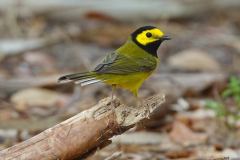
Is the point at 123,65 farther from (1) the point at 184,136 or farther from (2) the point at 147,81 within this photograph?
(2) the point at 147,81

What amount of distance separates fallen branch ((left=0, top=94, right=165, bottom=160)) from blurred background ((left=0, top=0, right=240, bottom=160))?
23.0 inches

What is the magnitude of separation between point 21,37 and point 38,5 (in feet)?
1.75

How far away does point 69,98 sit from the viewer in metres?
7.85

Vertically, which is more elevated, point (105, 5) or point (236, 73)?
point (105, 5)

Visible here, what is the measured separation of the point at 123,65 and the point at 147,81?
2513 mm

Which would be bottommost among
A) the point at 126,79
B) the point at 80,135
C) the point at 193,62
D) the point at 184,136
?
the point at 184,136

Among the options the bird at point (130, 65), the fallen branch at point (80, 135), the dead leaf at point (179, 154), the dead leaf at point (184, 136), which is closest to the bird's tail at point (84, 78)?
the bird at point (130, 65)

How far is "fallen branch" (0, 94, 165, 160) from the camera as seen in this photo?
4.48 meters

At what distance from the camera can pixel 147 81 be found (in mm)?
7902

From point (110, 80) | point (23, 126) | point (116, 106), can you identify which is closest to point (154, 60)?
point (110, 80)

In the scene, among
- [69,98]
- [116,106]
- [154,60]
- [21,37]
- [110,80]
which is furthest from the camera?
[21,37]

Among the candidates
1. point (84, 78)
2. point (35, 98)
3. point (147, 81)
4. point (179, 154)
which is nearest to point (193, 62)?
point (147, 81)

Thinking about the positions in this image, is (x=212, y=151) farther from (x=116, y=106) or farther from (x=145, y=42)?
(x=116, y=106)

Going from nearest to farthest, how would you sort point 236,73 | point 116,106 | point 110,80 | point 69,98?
point 116,106 < point 110,80 < point 69,98 < point 236,73
